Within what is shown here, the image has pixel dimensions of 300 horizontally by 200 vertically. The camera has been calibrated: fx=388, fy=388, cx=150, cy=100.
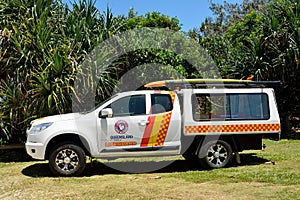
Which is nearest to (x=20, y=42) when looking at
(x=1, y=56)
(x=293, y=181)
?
(x=1, y=56)

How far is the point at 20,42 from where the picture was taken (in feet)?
33.5

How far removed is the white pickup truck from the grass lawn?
446 mm

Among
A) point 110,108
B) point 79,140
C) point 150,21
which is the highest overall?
point 150,21

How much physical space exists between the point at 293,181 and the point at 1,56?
791 cm

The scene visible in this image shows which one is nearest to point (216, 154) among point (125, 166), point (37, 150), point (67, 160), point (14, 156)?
point (125, 166)

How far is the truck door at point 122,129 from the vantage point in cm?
784

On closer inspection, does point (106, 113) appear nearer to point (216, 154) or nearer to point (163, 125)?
point (163, 125)

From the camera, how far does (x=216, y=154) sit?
8281 millimetres

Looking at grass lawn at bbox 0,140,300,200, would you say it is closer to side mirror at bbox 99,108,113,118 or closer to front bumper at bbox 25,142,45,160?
front bumper at bbox 25,142,45,160

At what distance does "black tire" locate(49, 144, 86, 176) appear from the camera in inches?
305

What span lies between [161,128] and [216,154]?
4.42ft

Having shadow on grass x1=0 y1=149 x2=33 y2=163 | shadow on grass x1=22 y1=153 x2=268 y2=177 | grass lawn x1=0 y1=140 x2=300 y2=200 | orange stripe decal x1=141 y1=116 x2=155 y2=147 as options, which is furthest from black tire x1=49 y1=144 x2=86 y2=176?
shadow on grass x1=0 y1=149 x2=33 y2=163

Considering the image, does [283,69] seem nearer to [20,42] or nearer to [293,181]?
[293,181]

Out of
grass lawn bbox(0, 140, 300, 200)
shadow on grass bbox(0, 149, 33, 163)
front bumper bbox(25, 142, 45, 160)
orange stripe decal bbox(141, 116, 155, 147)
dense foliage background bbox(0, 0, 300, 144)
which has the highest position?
dense foliage background bbox(0, 0, 300, 144)
